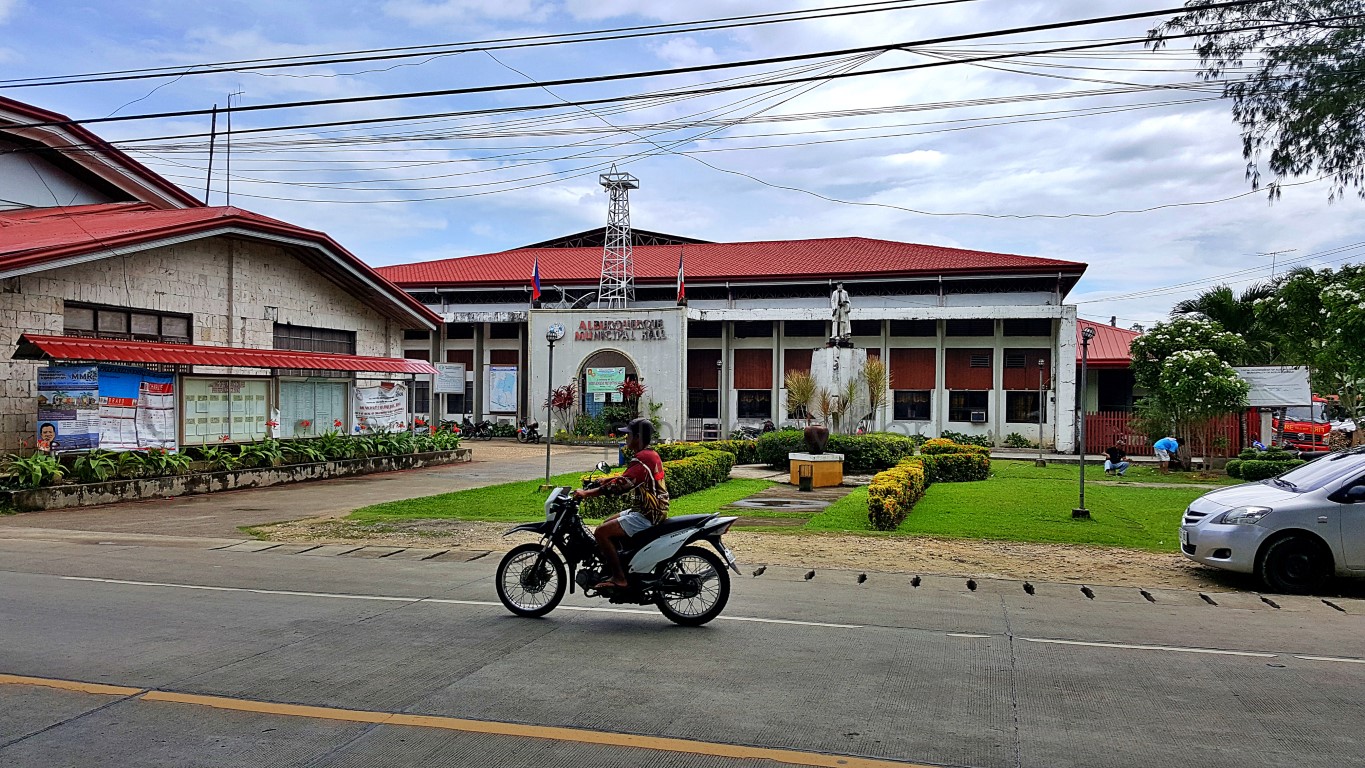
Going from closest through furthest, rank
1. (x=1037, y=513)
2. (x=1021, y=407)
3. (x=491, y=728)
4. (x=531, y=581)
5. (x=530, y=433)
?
(x=491, y=728)
(x=531, y=581)
(x=1037, y=513)
(x=1021, y=407)
(x=530, y=433)

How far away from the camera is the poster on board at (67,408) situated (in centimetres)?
1867

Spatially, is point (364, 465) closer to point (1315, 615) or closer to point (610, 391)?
point (610, 391)

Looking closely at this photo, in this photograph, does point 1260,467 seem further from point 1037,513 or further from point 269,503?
point 269,503

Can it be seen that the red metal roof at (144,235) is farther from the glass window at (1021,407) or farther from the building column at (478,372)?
the glass window at (1021,407)

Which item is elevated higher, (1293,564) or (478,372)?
(478,372)

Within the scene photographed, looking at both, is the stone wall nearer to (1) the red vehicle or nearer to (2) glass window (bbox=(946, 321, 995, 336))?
(2) glass window (bbox=(946, 321, 995, 336))

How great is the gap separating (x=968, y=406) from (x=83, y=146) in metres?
33.1

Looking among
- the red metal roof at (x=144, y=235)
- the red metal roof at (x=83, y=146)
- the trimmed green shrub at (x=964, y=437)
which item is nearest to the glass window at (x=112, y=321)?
the red metal roof at (x=144, y=235)

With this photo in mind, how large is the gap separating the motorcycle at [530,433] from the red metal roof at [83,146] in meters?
16.2

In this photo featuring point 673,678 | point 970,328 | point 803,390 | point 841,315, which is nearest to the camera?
point 673,678

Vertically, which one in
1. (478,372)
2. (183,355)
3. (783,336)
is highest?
(783,336)

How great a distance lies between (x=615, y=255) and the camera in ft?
150

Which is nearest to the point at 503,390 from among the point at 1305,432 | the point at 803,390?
the point at 803,390

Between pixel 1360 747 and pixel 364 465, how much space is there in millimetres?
24582
